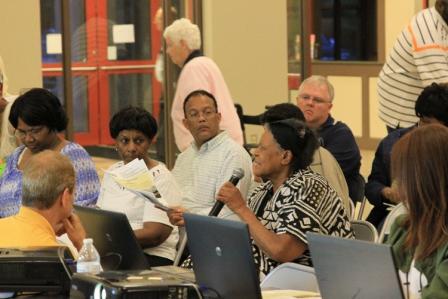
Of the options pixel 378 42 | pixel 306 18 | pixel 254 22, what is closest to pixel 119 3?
pixel 254 22

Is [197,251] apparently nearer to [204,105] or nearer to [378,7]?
[204,105]

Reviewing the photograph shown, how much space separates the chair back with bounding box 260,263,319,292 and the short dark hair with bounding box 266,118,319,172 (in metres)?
0.62

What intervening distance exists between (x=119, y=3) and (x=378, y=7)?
6.33 meters

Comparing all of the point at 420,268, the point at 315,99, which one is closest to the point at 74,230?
the point at 420,268

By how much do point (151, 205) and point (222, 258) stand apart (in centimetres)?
191

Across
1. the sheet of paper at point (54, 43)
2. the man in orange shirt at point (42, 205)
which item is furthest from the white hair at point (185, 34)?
the man in orange shirt at point (42, 205)

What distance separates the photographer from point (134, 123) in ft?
19.4

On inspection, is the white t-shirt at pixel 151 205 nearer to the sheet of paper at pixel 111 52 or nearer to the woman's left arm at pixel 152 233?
the woman's left arm at pixel 152 233

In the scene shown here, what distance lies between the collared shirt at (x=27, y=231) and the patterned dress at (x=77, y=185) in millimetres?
1475

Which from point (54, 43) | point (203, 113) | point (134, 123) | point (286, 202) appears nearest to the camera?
point (286, 202)

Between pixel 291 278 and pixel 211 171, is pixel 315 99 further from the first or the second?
pixel 291 278

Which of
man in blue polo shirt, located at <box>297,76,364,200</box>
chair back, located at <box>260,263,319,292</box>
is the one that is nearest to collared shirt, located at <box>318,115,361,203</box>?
man in blue polo shirt, located at <box>297,76,364,200</box>

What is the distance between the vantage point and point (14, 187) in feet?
19.3

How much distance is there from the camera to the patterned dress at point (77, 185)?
228 inches
